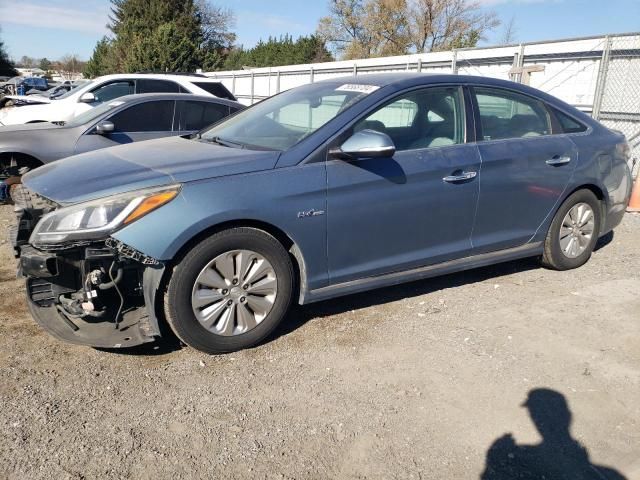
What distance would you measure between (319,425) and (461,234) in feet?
6.62

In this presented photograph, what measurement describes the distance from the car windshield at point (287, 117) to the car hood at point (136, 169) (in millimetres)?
249

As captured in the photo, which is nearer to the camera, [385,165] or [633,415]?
[633,415]

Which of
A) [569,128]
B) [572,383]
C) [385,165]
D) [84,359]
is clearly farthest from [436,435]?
[569,128]

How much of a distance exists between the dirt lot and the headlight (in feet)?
2.69

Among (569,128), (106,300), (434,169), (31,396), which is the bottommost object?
(31,396)

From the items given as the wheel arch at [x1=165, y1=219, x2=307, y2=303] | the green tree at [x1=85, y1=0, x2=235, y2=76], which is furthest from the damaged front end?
the green tree at [x1=85, y1=0, x2=235, y2=76]

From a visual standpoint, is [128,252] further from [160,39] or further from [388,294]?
[160,39]

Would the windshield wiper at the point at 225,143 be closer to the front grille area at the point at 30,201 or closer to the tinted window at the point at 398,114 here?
the tinted window at the point at 398,114

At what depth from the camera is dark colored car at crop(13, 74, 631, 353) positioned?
3.20 metres

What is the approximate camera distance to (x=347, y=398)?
3.12m

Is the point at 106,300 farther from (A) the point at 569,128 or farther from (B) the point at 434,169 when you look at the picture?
(A) the point at 569,128

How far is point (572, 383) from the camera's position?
3340 millimetres

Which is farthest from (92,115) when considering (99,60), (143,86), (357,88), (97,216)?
(99,60)

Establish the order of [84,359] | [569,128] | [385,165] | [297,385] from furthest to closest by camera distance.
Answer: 1. [569,128]
2. [385,165]
3. [84,359]
4. [297,385]
